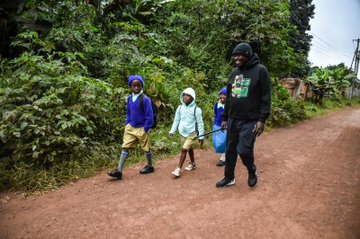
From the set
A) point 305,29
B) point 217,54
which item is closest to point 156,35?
point 217,54

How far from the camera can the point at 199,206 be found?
3.81m

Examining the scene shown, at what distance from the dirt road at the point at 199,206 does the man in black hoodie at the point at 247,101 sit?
0.74m

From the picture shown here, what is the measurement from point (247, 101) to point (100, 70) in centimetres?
586

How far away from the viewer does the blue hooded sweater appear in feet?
15.7

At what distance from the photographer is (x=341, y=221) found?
11.2 feet

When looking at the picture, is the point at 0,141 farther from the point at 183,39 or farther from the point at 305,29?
the point at 305,29

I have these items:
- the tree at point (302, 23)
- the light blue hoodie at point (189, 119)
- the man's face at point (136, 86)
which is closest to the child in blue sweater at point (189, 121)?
the light blue hoodie at point (189, 119)

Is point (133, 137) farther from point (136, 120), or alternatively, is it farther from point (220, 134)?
point (220, 134)

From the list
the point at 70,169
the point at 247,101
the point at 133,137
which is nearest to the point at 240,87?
the point at 247,101

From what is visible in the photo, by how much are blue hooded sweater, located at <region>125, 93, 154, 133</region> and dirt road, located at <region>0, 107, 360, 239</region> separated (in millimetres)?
908

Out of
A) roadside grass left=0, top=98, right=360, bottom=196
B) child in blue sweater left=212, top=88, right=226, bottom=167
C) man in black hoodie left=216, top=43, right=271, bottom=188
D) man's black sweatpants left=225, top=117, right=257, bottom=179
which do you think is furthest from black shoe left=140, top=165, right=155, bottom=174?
man in black hoodie left=216, top=43, right=271, bottom=188

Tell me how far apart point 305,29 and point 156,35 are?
1964 cm

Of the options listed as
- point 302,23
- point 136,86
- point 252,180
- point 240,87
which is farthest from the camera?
point 302,23

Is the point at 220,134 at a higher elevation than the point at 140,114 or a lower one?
lower
